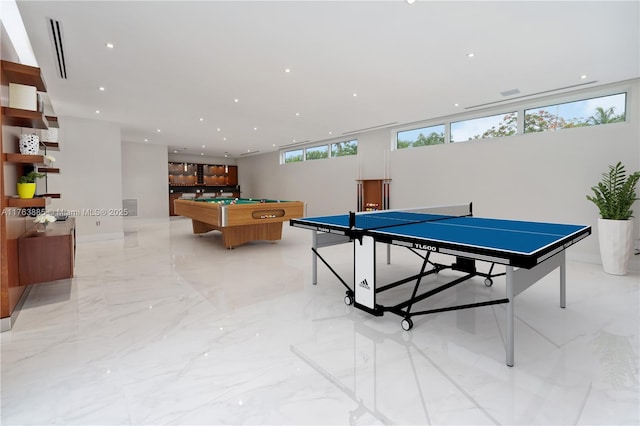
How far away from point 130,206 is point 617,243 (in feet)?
43.0

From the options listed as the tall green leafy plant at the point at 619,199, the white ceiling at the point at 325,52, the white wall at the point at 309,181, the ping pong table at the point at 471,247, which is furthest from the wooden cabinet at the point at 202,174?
the tall green leafy plant at the point at 619,199

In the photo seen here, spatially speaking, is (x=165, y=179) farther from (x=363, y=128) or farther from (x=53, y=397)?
(x=53, y=397)

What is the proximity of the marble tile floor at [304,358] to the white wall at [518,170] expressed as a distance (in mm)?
2000

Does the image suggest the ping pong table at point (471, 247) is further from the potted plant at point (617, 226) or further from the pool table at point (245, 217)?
the pool table at point (245, 217)

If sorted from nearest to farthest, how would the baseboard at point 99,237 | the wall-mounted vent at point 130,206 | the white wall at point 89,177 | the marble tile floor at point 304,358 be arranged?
the marble tile floor at point 304,358 < the white wall at point 89,177 < the baseboard at point 99,237 < the wall-mounted vent at point 130,206

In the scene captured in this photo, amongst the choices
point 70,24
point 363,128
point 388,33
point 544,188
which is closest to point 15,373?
point 70,24

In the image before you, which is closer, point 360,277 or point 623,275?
point 360,277

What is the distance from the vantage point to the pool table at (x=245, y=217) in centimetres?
544

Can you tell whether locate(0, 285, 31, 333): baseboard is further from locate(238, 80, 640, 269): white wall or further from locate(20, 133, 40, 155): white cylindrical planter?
locate(238, 80, 640, 269): white wall

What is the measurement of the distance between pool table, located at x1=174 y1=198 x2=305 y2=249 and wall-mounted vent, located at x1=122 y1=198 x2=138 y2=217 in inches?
225

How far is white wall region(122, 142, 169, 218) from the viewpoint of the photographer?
11.1 metres

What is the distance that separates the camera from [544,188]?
550 cm

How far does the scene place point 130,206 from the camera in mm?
11312

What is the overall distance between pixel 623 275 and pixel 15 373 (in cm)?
646
